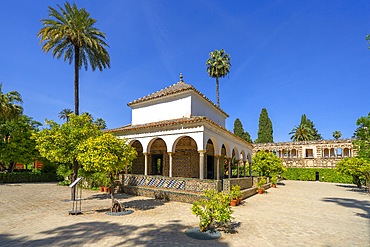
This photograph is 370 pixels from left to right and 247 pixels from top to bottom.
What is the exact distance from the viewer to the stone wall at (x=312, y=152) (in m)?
40.5

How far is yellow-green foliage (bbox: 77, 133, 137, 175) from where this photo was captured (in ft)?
31.4

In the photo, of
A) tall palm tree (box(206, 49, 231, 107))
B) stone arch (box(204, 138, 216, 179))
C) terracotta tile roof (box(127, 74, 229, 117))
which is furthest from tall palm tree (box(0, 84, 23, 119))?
tall palm tree (box(206, 49, 231, 107))

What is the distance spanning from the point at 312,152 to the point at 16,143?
47.7m

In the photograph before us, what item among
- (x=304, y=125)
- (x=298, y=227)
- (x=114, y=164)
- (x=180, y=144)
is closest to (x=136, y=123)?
(x=180, y=144)

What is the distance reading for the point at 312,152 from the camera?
44.8 m

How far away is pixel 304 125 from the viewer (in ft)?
201

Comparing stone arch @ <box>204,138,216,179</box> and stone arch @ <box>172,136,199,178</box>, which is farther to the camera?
stone arch @ <box>204,138,216,179</box>

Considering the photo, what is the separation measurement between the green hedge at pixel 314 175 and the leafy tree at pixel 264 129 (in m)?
15.8

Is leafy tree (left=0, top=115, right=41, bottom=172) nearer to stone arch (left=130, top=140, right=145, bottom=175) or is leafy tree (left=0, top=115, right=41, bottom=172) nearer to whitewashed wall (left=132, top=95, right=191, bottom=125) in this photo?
stone arch (left=130, top=140, right=145, bottom=175)

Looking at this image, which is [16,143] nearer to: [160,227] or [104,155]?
[104,155]

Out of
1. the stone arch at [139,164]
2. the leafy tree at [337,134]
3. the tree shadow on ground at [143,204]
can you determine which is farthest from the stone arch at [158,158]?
the leafy tree at [337,134]

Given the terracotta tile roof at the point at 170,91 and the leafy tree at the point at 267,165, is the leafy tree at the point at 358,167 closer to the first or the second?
the leafy tree at the point at 267,165

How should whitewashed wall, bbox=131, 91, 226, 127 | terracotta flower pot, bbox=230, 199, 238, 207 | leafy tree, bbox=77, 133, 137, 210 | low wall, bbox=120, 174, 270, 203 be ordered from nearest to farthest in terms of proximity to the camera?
leafy tree, bbox=77, 133, 137, 210 → terracotta flower pot, bbox=230, 199, 238, 207 → low wall, bbox=120, 174, 270, 203 → whitewashed wall, bbox=131, 91, 226, 127

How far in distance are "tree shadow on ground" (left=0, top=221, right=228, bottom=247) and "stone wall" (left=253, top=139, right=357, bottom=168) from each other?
35.2 metres
